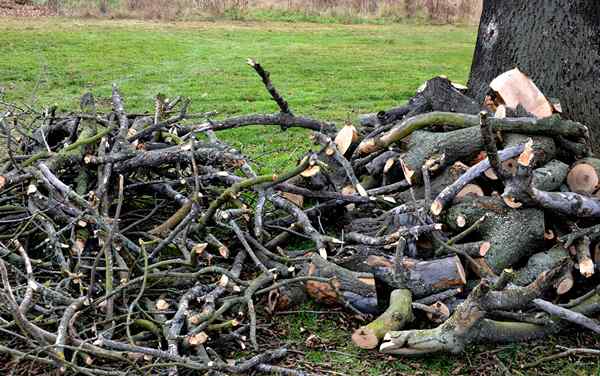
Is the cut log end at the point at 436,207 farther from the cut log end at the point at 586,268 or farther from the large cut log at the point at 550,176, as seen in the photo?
the cut log end at the point at 586,268

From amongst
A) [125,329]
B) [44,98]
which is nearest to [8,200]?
[125,329]

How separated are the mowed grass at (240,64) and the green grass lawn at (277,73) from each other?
2 cm

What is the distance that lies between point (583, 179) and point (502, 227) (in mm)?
659

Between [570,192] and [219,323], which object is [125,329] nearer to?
[219,323]

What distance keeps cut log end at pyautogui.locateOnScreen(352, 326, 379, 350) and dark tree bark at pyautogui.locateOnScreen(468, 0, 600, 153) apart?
7.43 ft

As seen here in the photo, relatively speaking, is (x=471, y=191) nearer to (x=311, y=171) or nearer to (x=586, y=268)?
(x=586, y=268)

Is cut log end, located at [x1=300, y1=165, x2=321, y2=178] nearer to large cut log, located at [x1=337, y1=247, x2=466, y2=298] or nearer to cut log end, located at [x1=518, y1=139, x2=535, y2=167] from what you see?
large cut log, located at [x1=337, y1=247, x2=466, y2=298]

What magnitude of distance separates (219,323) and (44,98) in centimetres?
679

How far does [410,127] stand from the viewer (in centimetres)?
477

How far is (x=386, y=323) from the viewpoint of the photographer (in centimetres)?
367

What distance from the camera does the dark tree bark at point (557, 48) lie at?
481 cm

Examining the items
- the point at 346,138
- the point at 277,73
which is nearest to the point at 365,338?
the point at 346,138

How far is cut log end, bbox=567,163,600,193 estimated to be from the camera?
4.29 meters

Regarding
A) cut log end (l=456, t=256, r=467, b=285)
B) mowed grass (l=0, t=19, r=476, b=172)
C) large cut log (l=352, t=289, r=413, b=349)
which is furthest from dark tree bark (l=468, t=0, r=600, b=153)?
mowed grass (l=0, t=19, r=476, b=172)
